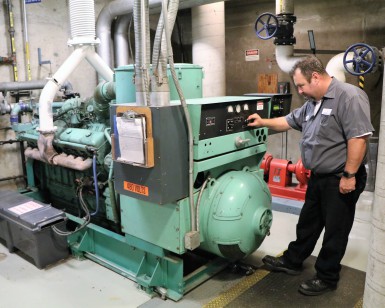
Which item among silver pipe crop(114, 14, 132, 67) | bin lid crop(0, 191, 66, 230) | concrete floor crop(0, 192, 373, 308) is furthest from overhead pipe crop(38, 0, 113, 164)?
silver pipe crop(114, 14, 132, 67)

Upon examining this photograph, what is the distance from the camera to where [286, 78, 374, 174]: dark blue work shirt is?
6.53 ft

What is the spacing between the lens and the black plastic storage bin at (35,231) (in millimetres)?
2691

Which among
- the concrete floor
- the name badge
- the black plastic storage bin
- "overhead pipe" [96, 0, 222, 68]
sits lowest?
the concrete floor

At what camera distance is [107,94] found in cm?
285

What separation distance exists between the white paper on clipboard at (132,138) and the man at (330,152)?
788 millimetres

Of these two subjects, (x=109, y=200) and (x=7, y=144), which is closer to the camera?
→ (x=109, y=200)

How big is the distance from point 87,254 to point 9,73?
2434 mm

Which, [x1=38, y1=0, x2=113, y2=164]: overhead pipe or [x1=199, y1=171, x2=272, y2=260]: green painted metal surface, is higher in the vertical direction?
[x1=38, y1=0, x2=113, y2=164]: overhead pipe

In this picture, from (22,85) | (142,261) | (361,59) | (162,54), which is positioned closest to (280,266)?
(142,261)

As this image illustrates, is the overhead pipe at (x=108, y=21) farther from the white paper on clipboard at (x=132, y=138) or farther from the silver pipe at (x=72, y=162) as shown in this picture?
the white paper on clipboard at (x=132, y=138)

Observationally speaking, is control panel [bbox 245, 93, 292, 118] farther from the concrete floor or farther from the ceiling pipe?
the concrete floor

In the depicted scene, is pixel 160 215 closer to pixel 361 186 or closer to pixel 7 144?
pixel 361 186

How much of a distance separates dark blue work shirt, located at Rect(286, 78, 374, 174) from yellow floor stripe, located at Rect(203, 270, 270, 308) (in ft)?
2.67

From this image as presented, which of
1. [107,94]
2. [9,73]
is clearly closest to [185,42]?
[9,73]
